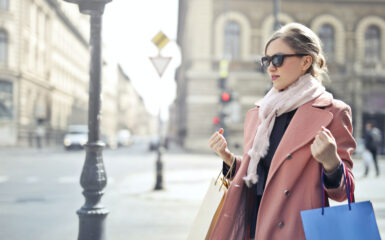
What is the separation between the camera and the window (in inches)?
1350

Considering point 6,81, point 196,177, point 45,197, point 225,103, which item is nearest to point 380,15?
point 225,103

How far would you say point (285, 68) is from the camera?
2402 millimetres

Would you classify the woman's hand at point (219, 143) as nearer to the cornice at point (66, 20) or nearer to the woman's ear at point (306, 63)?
the woman's ear at point (306, 63)

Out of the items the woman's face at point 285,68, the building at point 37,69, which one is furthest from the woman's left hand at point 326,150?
the building at point 37,69

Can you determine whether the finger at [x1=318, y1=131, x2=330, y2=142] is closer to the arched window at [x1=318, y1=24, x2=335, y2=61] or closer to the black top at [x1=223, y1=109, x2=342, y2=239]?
the black top at [x1=223, y1=109, x2=342, y2=239]

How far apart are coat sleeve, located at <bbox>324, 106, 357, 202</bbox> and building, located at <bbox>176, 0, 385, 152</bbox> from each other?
28.5 m

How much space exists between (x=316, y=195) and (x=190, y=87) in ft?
96.7

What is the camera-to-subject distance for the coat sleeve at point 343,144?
219cm

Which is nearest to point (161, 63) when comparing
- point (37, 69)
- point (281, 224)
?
point (281, 224)

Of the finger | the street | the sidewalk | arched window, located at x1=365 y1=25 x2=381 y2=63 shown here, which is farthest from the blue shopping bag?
arched window, located at x1=365 y1=25 x2=381 y2=63

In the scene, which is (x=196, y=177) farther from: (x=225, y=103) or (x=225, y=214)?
(x=225, y=214)

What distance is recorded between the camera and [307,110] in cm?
231

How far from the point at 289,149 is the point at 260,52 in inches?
1216

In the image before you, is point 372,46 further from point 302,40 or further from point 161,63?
point 302,40
